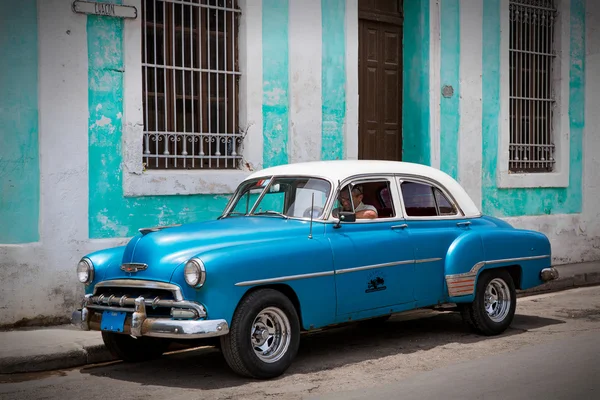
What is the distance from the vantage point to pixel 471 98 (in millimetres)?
12539

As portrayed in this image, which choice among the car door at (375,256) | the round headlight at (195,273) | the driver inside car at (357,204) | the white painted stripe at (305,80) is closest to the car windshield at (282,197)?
the driver inside car at (357,204)

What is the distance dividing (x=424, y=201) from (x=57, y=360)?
349 centimetres

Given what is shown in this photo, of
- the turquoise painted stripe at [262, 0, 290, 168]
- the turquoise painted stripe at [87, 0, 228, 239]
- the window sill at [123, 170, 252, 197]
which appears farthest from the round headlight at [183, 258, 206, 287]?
the turquoise painted stripe at [262, 0, 290, 168]

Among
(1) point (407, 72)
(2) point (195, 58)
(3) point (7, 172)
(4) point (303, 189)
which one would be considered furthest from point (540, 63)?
(3) point (7, 172)

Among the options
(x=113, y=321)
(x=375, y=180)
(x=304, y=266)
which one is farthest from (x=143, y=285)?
(x=375, y=180)

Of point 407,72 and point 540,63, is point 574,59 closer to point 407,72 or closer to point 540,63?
point 540,63

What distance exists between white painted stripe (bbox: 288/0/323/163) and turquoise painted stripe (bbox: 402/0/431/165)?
1918 millimetres

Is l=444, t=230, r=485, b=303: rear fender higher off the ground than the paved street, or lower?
higher

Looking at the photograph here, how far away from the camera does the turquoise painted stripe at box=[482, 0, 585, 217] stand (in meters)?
12.7

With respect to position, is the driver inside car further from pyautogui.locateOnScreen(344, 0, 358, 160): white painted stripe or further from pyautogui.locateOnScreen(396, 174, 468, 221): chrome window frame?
pyautogui.locateOnScreen(344, 0, 358, 160): white painted stripe

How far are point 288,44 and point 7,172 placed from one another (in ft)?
12.7

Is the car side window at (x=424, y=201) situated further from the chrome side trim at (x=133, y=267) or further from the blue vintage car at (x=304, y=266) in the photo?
the chrome side trim at (x=133, y=267)

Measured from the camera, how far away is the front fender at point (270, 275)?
19.4ft

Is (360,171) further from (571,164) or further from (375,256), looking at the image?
(571,164)
